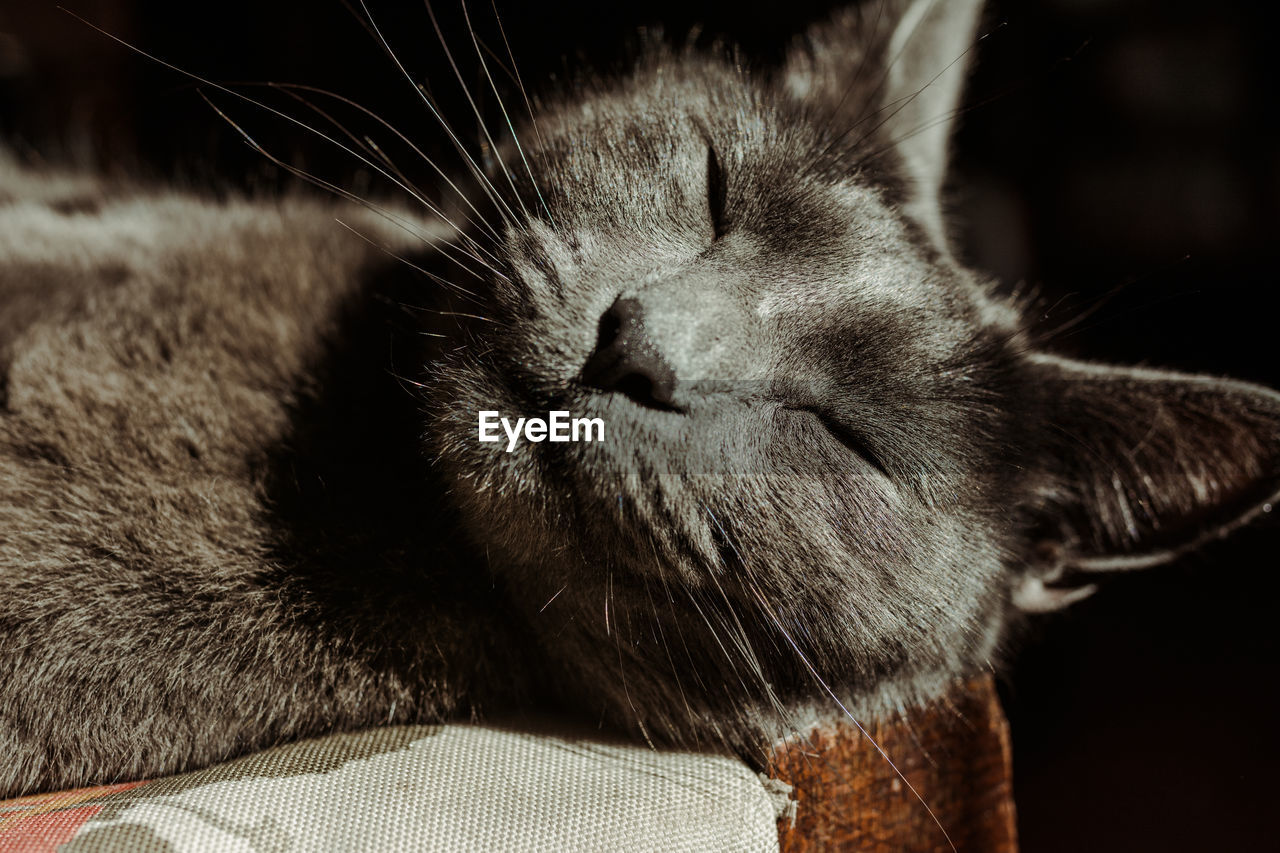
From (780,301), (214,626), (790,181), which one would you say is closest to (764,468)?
(780,301)

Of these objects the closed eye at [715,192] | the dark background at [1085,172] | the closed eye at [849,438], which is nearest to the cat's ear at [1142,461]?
the dark background at [1085,172]

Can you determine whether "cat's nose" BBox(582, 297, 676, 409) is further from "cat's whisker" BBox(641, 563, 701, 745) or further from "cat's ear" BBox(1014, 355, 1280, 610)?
"cat's ear" BBox(1014, 355, 1280, 610)

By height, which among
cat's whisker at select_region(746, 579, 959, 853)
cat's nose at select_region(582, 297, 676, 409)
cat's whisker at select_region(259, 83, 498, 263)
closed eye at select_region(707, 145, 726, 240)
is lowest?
cat's whisker at select_region(746, 579, 959, 853)

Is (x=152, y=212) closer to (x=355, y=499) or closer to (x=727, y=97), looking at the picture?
(x=355, y=499)

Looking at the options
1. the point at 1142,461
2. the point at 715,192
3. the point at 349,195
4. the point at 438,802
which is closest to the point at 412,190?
the point at 349,195

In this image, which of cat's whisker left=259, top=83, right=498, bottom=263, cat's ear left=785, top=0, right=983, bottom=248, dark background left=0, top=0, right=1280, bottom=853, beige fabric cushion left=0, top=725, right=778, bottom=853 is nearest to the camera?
beige fabric cushion left=0, top=725, right=778, bottom=853

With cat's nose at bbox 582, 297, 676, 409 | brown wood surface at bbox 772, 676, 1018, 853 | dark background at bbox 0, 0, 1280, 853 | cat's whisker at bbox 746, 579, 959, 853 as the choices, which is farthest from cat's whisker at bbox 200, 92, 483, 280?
brown wood surface at bbox 772, 676, 1018, 853

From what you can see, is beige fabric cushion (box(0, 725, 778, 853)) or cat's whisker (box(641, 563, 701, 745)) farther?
cat's whisker (box(641, 563, 701, 745))
